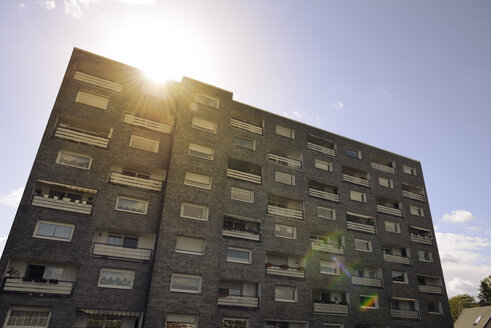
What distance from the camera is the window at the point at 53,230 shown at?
20.3 meters

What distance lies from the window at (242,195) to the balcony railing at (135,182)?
20.1ft

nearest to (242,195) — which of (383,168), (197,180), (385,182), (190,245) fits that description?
(197,180)

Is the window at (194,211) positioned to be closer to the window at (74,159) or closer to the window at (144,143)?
the window at (144,143)

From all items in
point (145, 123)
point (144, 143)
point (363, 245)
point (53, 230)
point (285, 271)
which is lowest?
point (285, 271)

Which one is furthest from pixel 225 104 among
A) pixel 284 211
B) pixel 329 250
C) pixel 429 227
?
pixel 429 227

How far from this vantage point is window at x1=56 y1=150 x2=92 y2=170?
22781mm

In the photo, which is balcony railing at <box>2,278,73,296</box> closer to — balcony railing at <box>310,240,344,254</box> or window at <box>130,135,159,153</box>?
window at <box>130,135,159,153</box>

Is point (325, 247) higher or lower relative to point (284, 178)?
lower

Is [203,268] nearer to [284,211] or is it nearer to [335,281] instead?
[284,211]

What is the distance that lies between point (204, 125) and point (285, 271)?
1429cm

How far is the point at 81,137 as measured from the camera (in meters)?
23.7

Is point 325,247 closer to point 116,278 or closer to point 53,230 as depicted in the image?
point 116,278

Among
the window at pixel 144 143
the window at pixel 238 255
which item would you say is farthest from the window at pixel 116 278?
the window at pixel 144 143

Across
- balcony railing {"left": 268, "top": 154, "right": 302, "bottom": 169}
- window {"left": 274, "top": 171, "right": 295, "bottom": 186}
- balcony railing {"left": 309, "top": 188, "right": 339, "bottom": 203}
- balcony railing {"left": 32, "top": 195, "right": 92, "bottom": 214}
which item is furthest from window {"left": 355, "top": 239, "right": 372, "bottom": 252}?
balcony railing {"left": 32, "top": 195, "right": 92, "bottom": 214}
